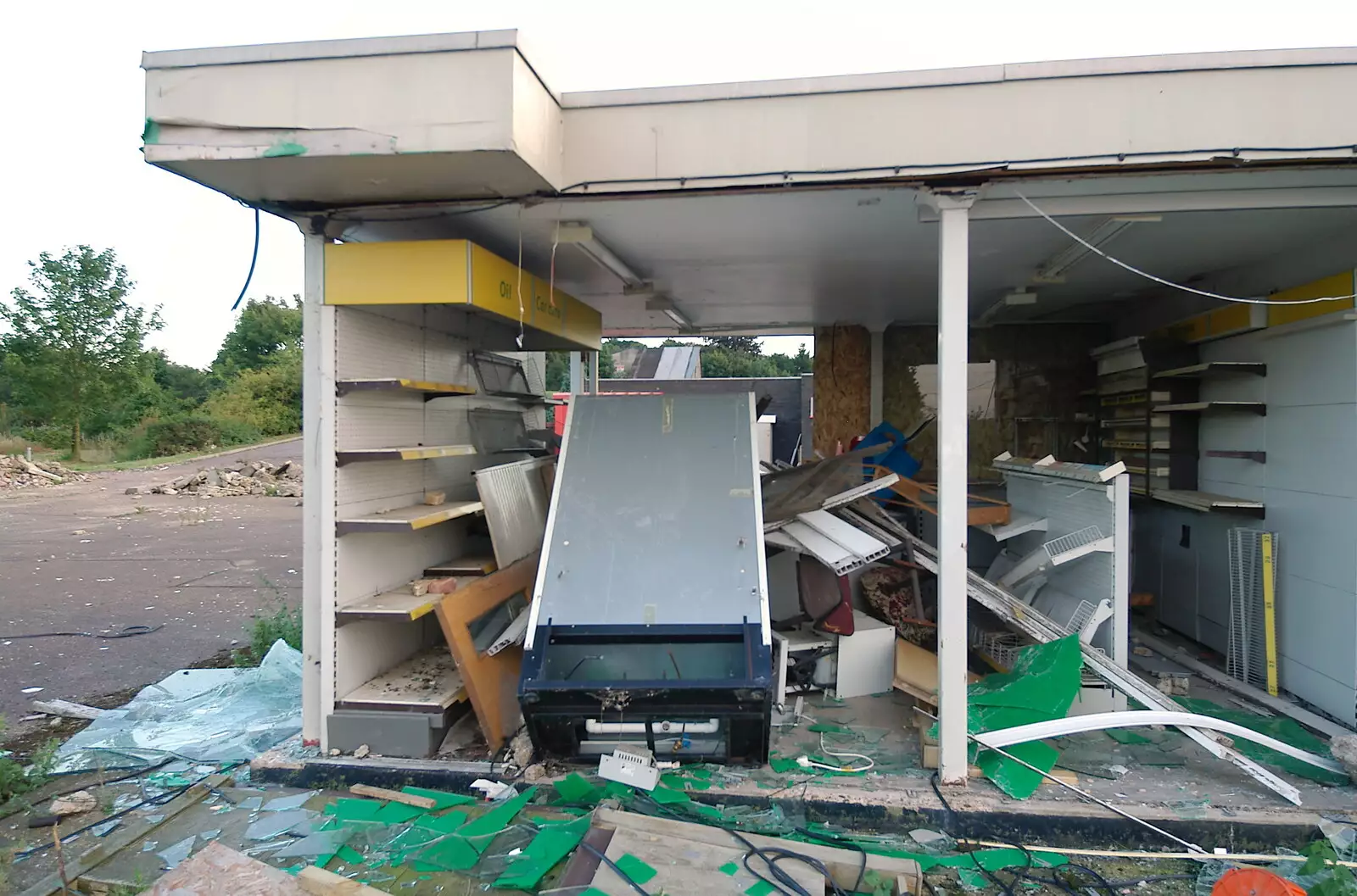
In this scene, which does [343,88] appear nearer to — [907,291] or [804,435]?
A: [907,291]

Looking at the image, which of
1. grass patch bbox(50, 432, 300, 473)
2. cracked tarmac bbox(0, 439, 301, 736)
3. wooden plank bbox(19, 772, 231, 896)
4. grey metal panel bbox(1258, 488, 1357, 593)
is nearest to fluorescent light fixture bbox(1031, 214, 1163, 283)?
grey metal panel bbox(1258, 488, 1357, 593)

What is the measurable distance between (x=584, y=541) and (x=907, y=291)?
333cm

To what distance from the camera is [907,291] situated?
18.2 ft

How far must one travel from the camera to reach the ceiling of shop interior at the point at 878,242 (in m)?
3.27

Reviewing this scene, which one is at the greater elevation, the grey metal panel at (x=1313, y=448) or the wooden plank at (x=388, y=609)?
the grey metal panel at (x=1313, y=448)

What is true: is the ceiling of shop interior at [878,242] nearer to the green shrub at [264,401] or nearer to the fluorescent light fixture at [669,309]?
the fluorescent light fixture at [669,309]

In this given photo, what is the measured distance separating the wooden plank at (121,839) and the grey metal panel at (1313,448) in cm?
573

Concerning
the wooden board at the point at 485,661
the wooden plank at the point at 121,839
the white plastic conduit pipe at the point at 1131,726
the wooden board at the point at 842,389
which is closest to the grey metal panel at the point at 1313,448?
the white plastic conduit pipe at the point at 1131,726

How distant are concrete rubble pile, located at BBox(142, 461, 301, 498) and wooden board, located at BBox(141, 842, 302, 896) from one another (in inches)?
661

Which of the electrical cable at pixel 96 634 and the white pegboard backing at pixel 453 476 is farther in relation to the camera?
the electrical cable at pixel 96 634

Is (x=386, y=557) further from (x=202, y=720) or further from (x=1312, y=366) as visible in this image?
(x=1312, y=366)

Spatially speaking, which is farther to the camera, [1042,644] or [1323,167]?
[1042,644]

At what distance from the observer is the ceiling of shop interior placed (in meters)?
3.27

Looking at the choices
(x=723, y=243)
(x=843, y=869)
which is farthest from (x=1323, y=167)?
(x=843, y=869)
